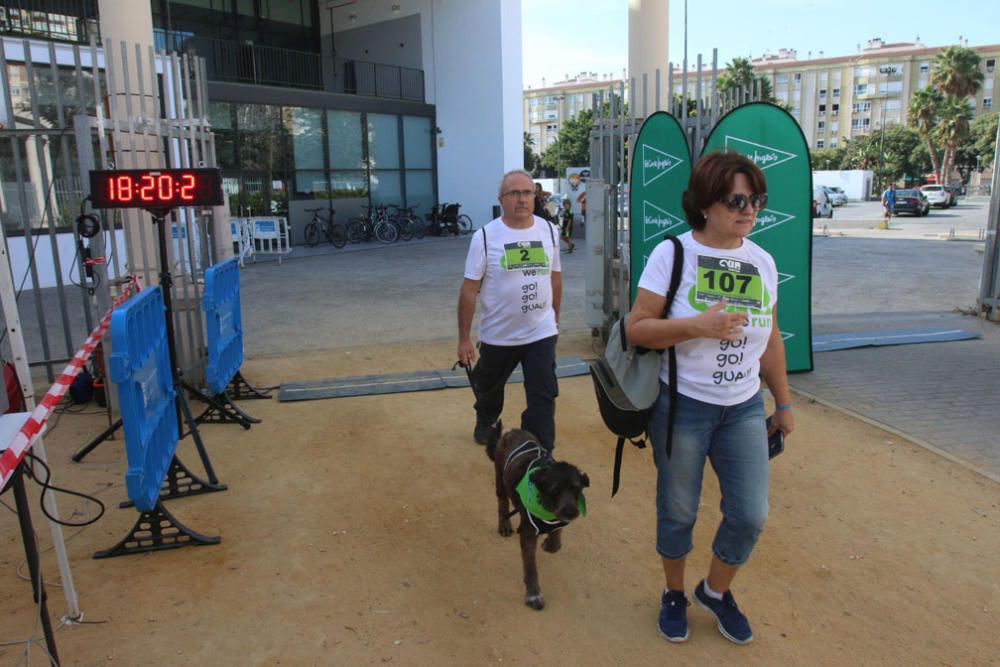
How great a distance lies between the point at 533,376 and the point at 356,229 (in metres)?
17.7

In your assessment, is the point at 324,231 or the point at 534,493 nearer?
the point at 534,493

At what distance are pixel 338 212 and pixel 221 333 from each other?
1740 cm

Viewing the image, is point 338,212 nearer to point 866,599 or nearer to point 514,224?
point 514,224

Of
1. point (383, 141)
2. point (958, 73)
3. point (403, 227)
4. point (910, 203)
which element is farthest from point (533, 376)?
point (958, 73)

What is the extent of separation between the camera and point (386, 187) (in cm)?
2345

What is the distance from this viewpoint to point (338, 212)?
22.0 metres

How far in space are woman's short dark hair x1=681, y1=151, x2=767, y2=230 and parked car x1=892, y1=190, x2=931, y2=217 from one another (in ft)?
126

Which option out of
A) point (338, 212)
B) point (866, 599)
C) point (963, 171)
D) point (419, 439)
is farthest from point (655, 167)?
point (963, 171)

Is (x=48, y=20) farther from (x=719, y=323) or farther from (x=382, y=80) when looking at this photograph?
(x=719, y=323)

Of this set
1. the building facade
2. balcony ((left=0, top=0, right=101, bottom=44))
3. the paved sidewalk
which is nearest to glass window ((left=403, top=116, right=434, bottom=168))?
the building facade

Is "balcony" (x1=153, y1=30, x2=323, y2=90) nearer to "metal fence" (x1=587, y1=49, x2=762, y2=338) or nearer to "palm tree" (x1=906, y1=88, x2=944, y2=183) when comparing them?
"metal fence" (x1=587, y1=49, x2=762, y2=338)

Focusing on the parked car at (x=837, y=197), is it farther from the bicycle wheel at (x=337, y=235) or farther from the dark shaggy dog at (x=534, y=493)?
the dark shaggy dog at (x=534, y=493)

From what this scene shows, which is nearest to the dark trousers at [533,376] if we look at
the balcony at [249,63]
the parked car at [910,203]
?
the balcony at [249,63]

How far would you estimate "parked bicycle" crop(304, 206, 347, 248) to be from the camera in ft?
67.0
